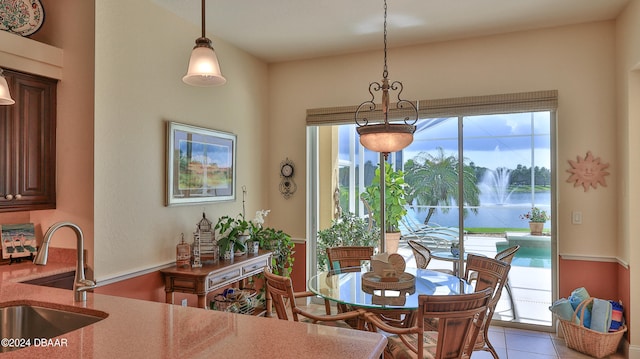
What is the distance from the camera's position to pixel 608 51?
3.57 metres

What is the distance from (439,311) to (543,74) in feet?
9.35

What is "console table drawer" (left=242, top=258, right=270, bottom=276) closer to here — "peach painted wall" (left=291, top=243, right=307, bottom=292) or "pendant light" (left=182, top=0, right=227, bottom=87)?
"peach painted wall" (left=291, top=243, right=307, bottom=292)

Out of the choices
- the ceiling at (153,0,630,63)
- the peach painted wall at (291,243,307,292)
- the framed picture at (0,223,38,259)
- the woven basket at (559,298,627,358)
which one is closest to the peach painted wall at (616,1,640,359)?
the woven basket at (559,298,627,358)

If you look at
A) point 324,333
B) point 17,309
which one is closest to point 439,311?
point 324,333

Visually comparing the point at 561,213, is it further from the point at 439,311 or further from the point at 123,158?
the point at 123,158

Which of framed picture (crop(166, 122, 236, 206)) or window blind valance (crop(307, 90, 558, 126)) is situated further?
window blind valance (crop(307, 90, 558, 126))

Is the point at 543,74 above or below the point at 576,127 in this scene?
above

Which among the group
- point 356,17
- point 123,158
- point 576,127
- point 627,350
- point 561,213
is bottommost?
point 627,350

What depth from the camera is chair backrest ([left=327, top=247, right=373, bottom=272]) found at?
11.9ft

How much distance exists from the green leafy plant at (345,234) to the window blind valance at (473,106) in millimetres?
1141

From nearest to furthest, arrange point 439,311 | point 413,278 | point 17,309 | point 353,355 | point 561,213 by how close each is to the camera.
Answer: point 353,355, point 17,309, point 439,311, point 413,278, point 561,213

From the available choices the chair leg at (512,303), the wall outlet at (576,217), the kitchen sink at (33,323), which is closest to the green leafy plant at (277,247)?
the chair leg at (512,303)

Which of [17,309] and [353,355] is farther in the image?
[17,309]

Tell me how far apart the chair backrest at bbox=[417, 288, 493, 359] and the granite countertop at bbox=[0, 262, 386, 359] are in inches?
26.4
